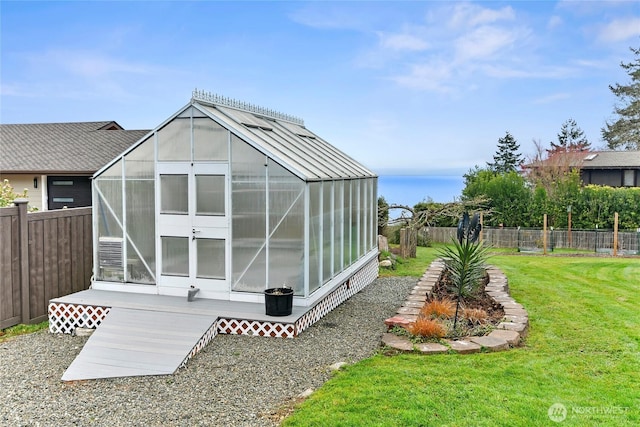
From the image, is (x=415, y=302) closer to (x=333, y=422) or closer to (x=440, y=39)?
(x=333, y=422)

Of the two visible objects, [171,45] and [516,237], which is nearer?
[171,45]

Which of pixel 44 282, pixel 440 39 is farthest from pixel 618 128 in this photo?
pixel 44 282

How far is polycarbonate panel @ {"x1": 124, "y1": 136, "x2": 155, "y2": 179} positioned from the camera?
336 inches

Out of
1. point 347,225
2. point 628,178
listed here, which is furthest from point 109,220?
point 628,178

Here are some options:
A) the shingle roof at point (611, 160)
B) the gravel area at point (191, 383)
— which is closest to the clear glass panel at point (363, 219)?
the gravel area at point (191, 383)

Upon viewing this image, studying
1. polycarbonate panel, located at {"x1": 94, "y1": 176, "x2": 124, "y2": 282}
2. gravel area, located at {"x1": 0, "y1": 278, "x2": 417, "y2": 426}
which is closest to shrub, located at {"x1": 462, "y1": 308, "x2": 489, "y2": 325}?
gravel area, located at {"x1": 0, "y1": 278, "x2": 417, "y2": 426}

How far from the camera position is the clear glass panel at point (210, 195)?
26.9 ft

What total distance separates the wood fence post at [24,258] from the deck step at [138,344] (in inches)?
67.3

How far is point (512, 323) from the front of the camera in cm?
726

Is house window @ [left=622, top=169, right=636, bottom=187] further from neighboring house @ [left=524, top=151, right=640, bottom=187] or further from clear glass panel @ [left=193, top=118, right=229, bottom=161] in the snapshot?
clear glass panel @ [left=193, top=118, right=229, bottom=161]

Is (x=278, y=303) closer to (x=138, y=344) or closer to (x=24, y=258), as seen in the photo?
(x=138, y=344)

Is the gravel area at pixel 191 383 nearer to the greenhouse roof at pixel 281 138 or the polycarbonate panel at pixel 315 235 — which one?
the polycarbonate panel at pixel 315 235

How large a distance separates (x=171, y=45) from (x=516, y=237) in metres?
14.7

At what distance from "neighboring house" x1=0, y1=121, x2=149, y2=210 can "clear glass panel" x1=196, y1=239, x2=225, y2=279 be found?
694cm
